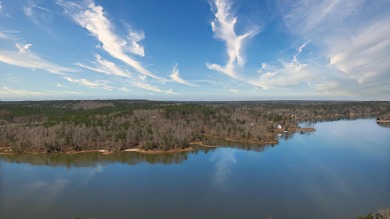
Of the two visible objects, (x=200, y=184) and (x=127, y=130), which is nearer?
(x=200, y=184)

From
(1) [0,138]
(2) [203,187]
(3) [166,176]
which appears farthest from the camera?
(1) [0,138]

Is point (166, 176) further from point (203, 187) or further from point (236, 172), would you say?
point (236, 172)

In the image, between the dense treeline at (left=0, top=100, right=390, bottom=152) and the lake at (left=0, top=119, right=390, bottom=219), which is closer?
the lake at (left=0, top=119, right=390, bottom=219)

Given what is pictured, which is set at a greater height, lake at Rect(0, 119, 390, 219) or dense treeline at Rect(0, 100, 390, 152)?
dense treeline at Rect(0, 100, 390, 152)

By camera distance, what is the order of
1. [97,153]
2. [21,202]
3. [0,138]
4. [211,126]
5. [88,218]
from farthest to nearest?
1. [211,126]
2. [0,138]
3. [97,153]
4. [21,202]
5. [88,218]

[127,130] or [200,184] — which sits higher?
[127,130]

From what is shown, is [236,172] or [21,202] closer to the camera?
[21,202]

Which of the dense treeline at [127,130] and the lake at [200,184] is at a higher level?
the dense treeline at [127,130]

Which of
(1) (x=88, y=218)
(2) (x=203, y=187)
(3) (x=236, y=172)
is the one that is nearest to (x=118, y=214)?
(1) (x=88, y=218)
